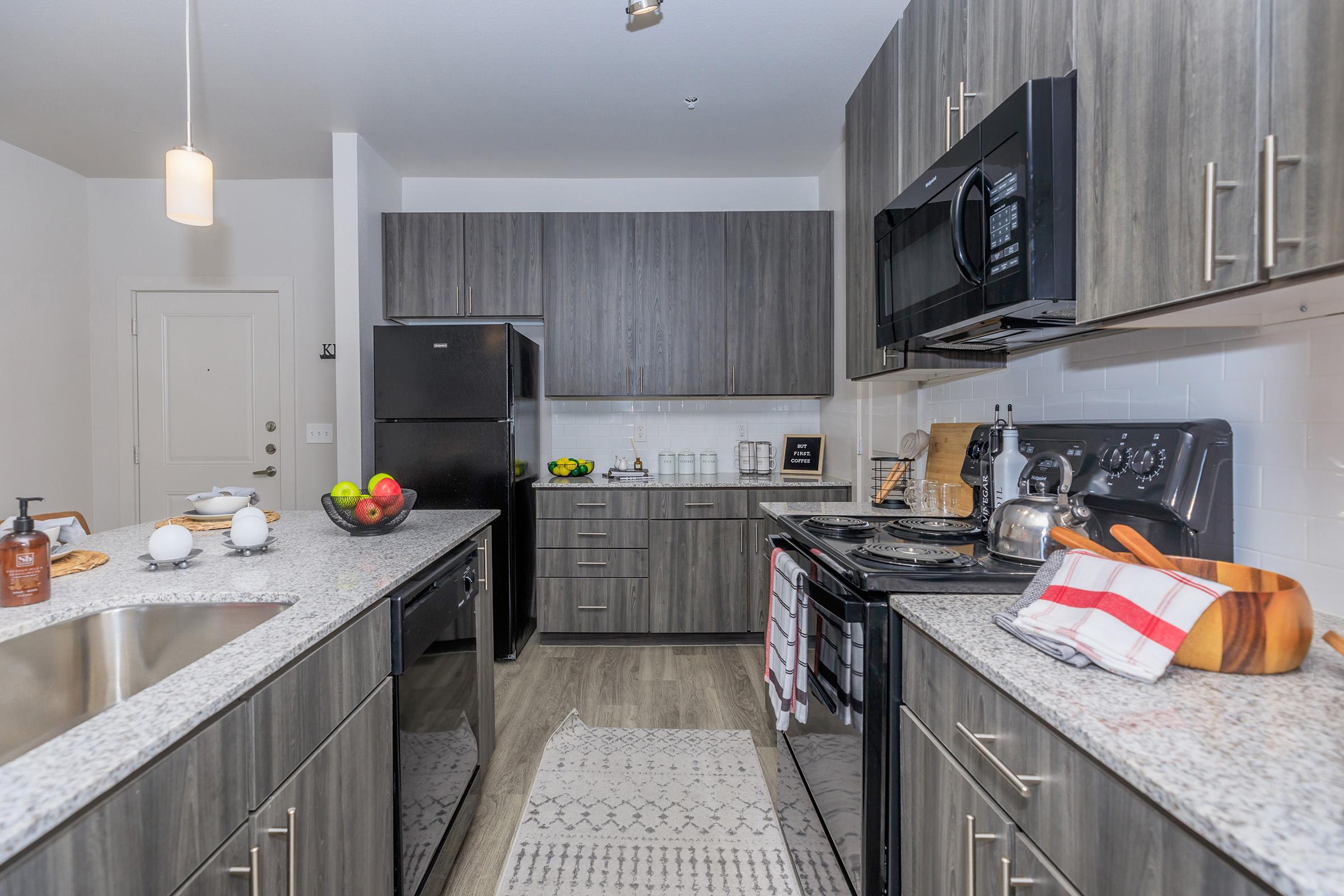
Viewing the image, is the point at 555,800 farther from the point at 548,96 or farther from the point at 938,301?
the point at 548,96

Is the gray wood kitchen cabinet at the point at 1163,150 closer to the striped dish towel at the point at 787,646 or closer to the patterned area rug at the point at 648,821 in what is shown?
the striped dish towel at the point at 787,646

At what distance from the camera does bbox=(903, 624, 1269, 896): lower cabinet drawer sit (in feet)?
1.82

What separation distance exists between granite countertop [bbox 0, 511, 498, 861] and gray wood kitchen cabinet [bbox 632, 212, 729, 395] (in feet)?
5.82

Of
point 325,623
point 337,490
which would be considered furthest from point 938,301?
point 337,490

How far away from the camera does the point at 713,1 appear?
2260mm

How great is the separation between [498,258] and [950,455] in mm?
2623

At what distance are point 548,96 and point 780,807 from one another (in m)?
2.98

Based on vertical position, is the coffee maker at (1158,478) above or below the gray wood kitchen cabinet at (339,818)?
above

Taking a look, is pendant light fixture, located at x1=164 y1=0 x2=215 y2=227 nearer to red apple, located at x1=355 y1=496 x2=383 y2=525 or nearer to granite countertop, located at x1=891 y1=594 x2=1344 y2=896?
red apple, located at x1=355 y1=496 x2=383 y2=525

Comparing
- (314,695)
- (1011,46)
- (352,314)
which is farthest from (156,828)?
(352,314)

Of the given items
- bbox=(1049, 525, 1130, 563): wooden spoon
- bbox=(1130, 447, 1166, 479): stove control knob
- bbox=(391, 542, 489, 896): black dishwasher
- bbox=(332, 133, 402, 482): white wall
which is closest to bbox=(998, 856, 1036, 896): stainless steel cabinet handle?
bbox=(1049, 525, 1130, 563): wooden spoon

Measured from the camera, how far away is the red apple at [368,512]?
67.2 inches

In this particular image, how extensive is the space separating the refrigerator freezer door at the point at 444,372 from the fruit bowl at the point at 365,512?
1471 millimetres

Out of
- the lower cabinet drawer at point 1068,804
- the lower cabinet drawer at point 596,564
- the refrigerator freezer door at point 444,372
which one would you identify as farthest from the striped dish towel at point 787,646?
the refrigerator freezer door at point 444,372
